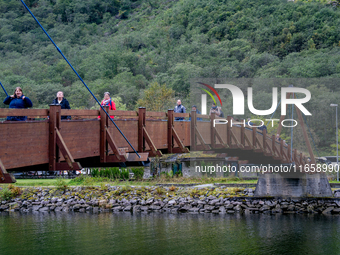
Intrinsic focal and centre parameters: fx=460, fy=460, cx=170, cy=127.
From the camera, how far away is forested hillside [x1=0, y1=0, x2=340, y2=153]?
67900mm

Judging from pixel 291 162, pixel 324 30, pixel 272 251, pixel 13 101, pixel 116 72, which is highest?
pixel 324 30

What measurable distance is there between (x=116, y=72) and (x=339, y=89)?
127ft

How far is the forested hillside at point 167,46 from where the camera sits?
223 ft

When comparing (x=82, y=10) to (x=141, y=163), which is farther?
(x=82, y=10)

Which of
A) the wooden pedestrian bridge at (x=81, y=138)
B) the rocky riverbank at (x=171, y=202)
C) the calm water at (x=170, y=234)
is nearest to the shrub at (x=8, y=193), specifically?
the rocky riverbank at (x=171, y=202)

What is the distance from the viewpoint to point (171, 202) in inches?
1023

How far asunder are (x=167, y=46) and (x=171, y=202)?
82533mm

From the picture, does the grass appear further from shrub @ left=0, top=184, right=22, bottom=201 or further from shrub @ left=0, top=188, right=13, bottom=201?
shrub @ left=0, top=188, right=13, bottom=201

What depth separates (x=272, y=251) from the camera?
17.4 metres

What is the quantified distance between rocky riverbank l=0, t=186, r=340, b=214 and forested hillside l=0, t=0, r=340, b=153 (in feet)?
92.6

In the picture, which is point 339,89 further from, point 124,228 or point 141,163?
point 141,163

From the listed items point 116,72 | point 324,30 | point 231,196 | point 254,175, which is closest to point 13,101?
point 231,196

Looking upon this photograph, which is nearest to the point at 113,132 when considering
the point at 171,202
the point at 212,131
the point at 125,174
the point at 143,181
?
the point at 212,131

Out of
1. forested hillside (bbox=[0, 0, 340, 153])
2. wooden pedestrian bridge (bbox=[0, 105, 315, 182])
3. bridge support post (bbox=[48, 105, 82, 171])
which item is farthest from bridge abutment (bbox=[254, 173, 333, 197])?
forested hillside (bbox=[0, 0, 340, 153])
